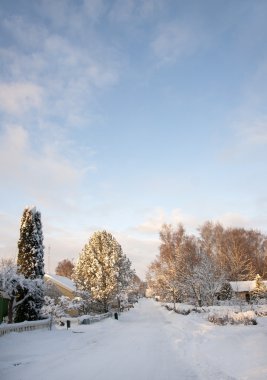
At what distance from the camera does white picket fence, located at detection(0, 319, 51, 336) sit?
54.6 ft

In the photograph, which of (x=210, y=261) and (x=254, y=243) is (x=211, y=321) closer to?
(x=210, y=261)

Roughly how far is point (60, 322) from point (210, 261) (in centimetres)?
2187

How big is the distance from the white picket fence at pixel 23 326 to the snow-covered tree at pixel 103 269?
18.9 m

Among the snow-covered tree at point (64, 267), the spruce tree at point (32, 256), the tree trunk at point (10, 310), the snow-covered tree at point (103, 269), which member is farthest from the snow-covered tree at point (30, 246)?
the snow-covered tree at point (64, 267)

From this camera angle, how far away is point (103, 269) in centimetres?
4294

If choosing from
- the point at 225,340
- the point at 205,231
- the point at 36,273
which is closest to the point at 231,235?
the point at 205,231

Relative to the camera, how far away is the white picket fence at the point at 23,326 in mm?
16639

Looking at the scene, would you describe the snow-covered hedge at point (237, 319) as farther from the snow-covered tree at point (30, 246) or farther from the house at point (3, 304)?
the house at point (3, 304)

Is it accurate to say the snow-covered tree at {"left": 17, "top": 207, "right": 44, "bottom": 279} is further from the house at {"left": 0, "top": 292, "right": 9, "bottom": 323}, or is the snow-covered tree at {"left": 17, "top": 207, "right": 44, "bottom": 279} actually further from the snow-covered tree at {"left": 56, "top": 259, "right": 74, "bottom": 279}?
the snow-covered tree at {"left": 56, "top": 259, "right": 74, "bottom": 279}

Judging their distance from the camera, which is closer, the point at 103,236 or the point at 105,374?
the point at 105,374

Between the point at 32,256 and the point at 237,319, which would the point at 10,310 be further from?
the point at 237,319

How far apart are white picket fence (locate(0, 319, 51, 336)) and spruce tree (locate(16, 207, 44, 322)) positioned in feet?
5.91

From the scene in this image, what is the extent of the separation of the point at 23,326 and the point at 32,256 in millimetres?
6937

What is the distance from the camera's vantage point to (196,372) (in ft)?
31.1
